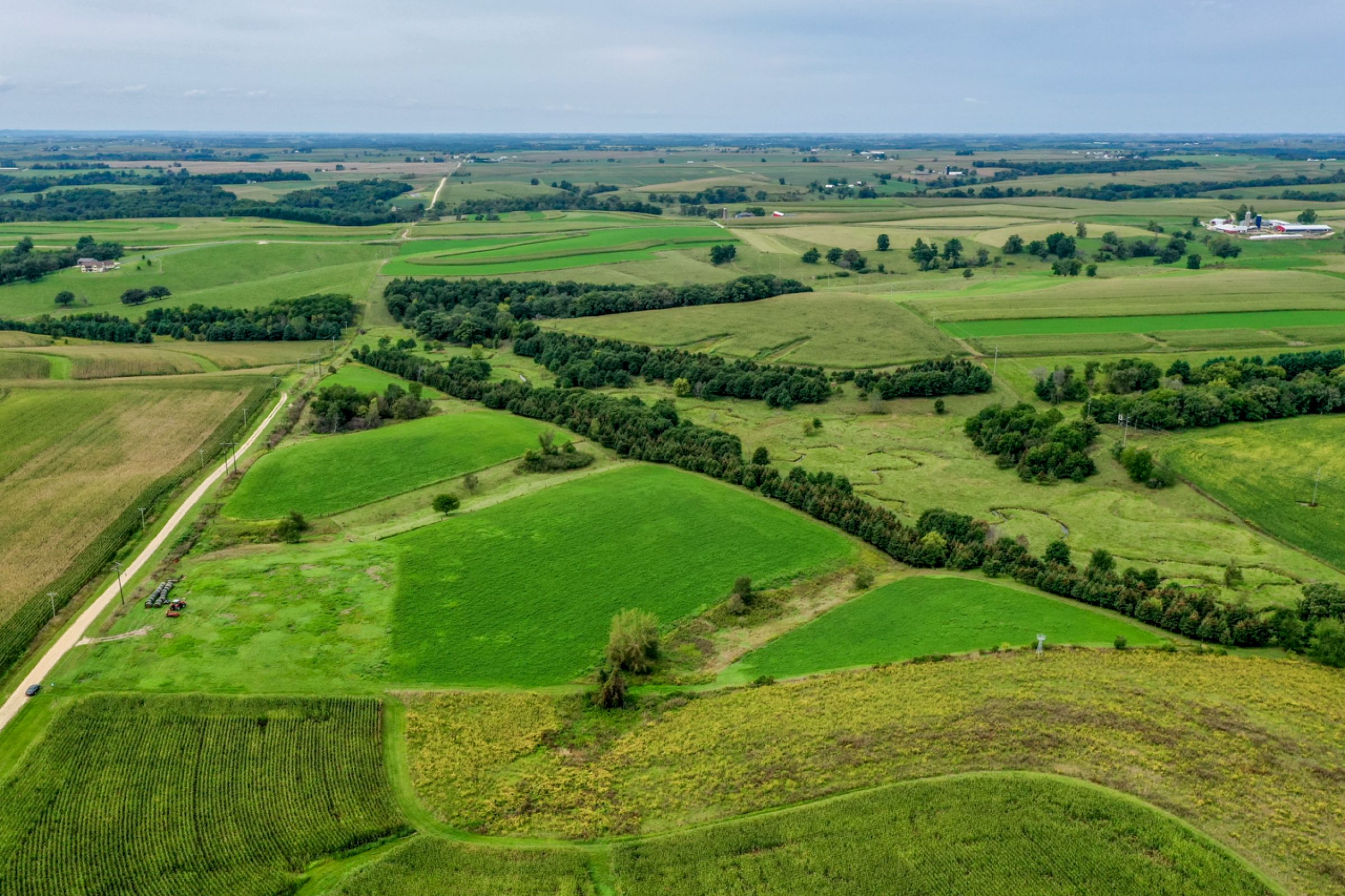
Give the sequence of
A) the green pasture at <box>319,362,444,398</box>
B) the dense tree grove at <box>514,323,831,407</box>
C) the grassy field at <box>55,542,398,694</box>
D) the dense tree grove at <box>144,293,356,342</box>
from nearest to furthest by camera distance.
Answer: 1. the grassy field at <box>55,542,398,694</box>
2. the dense tree grove at <box>514,323,831,407</box>
3. the green pasture at <box>319,362,444,398</box>
4. the dense tree grove at <box>144,293,356,342</box>

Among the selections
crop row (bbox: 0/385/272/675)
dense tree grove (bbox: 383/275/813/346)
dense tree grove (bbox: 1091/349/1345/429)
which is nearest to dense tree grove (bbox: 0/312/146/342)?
dense tree grove (bbox: 383/275/813/346)

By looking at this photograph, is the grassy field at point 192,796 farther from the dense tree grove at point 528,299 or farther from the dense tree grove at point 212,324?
the dense tree grove at point 212,324

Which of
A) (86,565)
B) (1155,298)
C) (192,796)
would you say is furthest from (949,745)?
(1155,298)

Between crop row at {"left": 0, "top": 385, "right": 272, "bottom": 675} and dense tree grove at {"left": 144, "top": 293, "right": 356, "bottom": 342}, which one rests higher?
dense tree grove at {"left": 144, "top": 293, "right": 356, "bottom": 342}

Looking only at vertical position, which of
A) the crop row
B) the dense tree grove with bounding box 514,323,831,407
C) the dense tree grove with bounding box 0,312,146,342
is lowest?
the crop row

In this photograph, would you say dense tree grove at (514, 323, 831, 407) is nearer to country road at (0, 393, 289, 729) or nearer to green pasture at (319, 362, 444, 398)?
green pasture at (319, 362, 444, 398)

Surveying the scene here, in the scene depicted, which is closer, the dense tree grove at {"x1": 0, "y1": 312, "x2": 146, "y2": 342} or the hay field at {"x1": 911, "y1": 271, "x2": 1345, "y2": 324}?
the dense tree grove at {"x1": 0, "y1": 312, "x2": 146, "y2": 342}

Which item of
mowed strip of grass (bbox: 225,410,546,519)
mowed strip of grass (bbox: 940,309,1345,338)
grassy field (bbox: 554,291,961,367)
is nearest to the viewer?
mowed strip of grass (bbox: 225,410,546,519)
